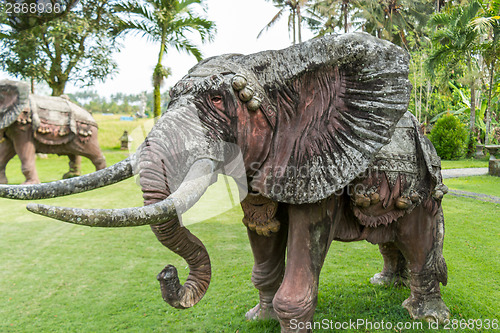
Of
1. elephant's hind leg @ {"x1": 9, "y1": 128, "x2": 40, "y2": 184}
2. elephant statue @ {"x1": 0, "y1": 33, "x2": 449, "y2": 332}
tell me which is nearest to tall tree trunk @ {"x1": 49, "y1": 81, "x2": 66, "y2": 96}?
elephant's hind leg @ {"x1": 9, "y1": 128, "x2": 40, "y2": 184}

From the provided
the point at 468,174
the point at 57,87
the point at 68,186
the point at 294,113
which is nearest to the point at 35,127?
the point at 57,87

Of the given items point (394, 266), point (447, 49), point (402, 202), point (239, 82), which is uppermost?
point (447, 49)

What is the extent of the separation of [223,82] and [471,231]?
4.71 meters

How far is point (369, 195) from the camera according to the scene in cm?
221

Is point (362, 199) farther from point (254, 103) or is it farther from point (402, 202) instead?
point (254, 103)

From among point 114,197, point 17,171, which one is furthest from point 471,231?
point 17,171

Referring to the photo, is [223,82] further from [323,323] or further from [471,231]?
[471,231]

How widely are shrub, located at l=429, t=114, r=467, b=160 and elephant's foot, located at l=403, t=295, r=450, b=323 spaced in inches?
492

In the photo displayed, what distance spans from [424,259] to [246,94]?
67.7 inches

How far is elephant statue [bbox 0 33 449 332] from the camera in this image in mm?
1625

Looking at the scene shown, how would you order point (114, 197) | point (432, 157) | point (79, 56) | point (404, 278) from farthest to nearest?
point (79, 56), point (114, 197), point (404, 278), point (432, 157)

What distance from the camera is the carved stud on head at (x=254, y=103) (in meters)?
1.79

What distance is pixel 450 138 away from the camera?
14.0 meters

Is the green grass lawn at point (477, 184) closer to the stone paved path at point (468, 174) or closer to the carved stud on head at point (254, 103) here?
the stone paved path at point (468, 174)
